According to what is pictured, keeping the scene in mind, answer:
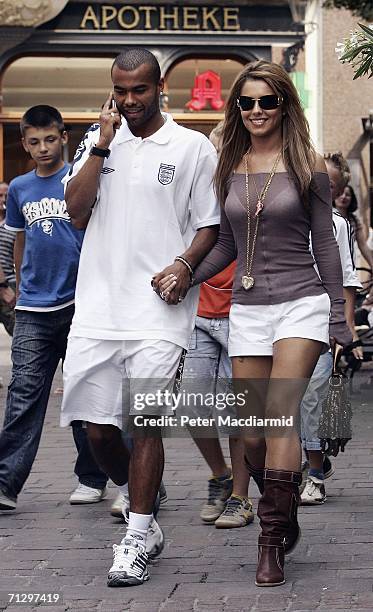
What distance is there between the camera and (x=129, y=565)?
206 inches

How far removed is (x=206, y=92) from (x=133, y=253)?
14.8 m

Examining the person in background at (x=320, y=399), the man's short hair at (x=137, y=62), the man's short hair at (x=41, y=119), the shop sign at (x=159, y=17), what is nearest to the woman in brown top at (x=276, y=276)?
the man's short hair at (x=137, y=62)

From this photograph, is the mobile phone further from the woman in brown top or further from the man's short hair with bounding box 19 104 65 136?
the man's short hair with bounding box 19 104 65 136

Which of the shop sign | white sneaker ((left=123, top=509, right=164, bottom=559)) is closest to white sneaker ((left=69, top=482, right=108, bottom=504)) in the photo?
white sneaker ((left=123, top=509, right=164, bottom=559))

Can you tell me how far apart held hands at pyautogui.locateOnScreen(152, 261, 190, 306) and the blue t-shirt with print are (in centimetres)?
155

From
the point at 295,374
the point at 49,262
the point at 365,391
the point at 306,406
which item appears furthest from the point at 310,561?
the point at 365,391

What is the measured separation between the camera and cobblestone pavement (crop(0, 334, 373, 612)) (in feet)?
16.3

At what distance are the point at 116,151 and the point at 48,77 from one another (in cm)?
1500

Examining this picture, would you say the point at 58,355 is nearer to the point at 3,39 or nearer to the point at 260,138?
the point at 260,138

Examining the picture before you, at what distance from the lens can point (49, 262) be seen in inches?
270

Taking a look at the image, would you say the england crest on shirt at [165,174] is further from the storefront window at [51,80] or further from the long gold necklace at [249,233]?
the storefront window at [51,80]

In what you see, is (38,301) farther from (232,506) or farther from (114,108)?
(114,108)

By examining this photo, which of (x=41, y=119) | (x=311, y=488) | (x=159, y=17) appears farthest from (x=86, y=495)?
(x=159, y=17)

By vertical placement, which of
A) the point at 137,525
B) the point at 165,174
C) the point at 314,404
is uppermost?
the point at 165,174
